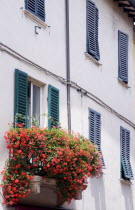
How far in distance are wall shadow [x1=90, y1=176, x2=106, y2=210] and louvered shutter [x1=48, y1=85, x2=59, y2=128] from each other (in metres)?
2.57

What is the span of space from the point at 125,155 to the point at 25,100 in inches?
265

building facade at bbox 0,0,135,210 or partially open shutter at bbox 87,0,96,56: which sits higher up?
partially open shutter at bbox 87,0,96,56

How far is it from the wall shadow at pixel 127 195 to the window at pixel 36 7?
6.35 metres

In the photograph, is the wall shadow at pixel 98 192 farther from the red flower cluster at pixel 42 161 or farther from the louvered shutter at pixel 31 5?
the louvered shutter at pixel 31 5

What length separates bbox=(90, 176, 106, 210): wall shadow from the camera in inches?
768

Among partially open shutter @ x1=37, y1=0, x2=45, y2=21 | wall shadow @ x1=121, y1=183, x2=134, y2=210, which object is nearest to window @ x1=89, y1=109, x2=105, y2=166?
wall shadow @ x1=121, y1=183, x2=134, y2=210

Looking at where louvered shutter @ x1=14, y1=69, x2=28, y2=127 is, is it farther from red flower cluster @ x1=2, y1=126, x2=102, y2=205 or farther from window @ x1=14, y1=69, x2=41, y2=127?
red flower cluster @ x1=2, y1=126, x2=102, y2=205

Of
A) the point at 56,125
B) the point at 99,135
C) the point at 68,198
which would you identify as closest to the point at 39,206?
the point at 68,198

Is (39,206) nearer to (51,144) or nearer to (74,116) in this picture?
(51,144)

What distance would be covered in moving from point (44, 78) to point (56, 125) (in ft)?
3.58

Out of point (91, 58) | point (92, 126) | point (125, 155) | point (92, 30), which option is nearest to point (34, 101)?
point (92, 126)

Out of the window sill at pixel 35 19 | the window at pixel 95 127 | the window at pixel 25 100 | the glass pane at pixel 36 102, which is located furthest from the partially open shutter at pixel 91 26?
the window at pixel 25 100

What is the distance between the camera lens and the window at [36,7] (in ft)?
55.7

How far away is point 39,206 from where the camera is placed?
1653cm
